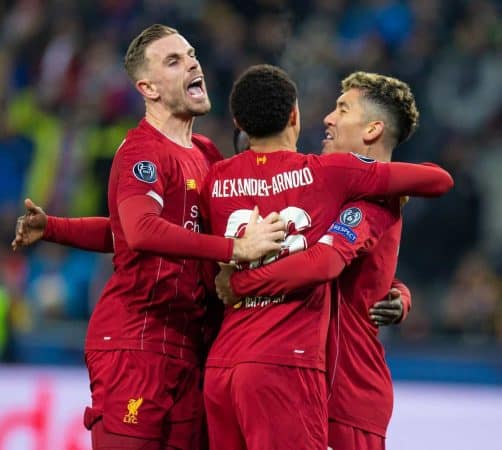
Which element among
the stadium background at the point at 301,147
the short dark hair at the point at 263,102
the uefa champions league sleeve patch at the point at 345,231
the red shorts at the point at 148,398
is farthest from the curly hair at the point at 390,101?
the stadium background at the point at 301,147

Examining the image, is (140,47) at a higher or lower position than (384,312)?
higher

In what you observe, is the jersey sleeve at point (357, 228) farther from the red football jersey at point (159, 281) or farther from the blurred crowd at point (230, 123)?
the blurred crowd at point (230, 123)

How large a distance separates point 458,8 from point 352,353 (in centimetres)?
557

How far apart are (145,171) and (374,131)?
0.80 metres

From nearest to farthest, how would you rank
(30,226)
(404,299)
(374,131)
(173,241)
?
(173,241) → (374,131) → (404,299) → (30,226)

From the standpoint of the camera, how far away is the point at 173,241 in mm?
3500

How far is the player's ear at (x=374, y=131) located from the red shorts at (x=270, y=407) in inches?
33.8

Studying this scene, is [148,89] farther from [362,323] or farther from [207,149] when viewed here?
[362,323]

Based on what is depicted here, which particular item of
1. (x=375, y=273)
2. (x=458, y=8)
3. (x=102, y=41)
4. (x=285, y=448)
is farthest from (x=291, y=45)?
(x=285, y=448)

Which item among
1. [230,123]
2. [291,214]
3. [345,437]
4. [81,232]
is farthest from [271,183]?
[230,123]

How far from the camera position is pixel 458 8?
870 centimetres

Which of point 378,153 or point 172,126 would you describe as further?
point 172,126

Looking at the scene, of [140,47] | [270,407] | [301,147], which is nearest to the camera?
[270,407]

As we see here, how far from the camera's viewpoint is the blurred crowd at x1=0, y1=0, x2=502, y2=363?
7.59 meters
